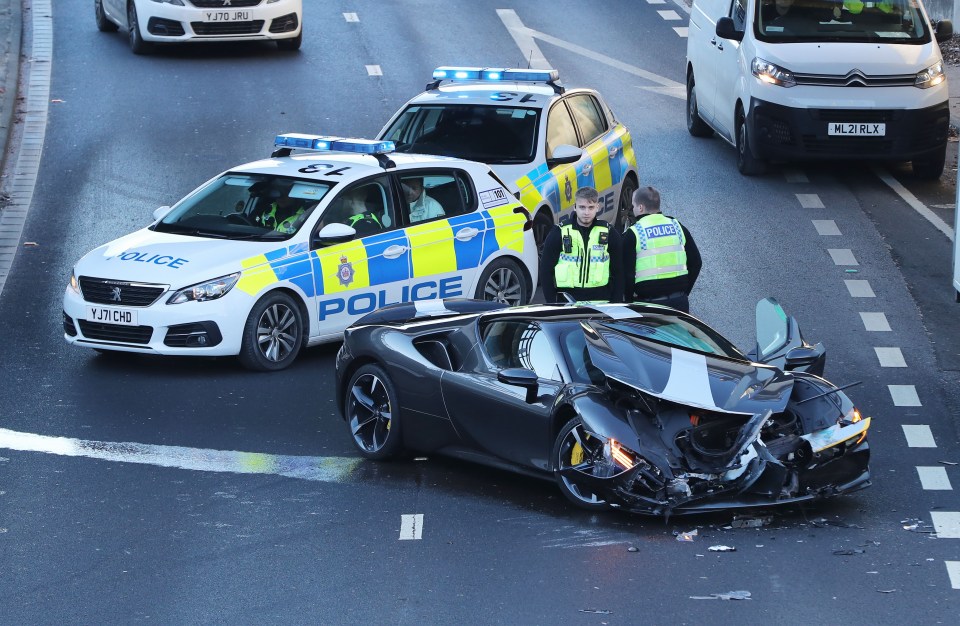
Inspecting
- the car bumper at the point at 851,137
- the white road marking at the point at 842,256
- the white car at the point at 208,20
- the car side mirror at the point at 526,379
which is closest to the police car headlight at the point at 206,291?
the car side mirror at the point at 526,379

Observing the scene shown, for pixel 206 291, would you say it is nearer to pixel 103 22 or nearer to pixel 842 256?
pixel 842 256

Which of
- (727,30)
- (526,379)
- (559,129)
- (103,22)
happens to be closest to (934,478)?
(526,379)

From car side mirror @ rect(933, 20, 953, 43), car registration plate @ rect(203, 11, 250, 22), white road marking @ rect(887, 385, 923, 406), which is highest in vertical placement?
car side mirror @ rect(933, 20, 953, 43)

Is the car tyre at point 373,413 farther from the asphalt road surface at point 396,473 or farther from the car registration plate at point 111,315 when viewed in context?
the car registration plate at point 111,315

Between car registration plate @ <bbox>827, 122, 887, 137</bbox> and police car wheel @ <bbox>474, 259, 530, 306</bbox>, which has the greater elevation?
car registration plate @ <bbox>827, 122, 887, 137</bbox>

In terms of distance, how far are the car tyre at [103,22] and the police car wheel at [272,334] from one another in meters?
14.3

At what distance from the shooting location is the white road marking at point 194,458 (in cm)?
1055

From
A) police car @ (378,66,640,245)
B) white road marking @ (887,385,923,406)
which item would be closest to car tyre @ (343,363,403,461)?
white road marking @ (887,385,923,406)

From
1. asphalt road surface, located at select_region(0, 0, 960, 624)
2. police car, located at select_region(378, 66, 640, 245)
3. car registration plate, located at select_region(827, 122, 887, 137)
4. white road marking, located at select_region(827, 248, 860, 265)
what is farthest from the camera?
car registration plate, located at select_region(827, 122, 887, 137)

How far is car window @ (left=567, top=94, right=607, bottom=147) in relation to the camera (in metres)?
16.6

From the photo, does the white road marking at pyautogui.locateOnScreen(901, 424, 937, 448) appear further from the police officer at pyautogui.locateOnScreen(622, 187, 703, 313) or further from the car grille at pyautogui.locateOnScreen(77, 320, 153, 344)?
the car grille at pyautogui.locateOnScreen(77, 320, 153, 344)

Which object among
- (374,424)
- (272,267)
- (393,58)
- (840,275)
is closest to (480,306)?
(374,424)

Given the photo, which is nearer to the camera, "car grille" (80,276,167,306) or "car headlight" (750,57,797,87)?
"car grille" (80,276,167,306)

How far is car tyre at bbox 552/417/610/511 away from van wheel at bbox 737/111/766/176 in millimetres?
9801
